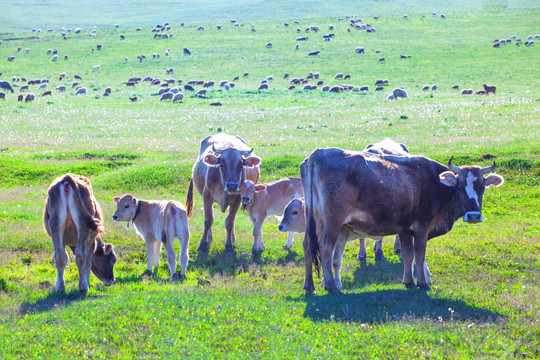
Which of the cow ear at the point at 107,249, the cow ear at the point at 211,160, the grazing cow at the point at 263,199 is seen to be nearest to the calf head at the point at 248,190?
the grazing cow at the point at 263,199

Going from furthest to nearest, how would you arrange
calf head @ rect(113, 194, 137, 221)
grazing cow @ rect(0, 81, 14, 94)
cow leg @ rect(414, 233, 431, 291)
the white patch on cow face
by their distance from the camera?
grazing cow @ rect(0, 81, 14, 94) → calf head @ rect(113, 194, 137, 221) → the white patch on cow face → cow leg @ rect(414, 233, 431, 291)

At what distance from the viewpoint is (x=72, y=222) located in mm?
12656

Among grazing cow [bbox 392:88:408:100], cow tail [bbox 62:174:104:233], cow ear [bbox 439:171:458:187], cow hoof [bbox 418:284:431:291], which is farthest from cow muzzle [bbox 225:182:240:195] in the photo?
grazing cow [bbox 392:88:408:100]

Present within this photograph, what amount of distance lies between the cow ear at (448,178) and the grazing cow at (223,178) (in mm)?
5702

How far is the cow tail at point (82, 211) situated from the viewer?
12414 millimetres

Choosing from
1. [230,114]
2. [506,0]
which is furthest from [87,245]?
[506,0]

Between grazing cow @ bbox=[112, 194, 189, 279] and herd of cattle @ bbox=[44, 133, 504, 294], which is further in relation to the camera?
grazing cow @ bbox=[112, 194, 189, 279]

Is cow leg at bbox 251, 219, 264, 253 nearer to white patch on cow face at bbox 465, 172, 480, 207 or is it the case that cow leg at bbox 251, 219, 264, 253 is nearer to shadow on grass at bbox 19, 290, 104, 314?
shadow on grass at bbox 19, 290, 104, 314

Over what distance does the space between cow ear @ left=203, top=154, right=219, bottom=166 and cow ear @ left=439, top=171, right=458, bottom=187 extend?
21.5ft

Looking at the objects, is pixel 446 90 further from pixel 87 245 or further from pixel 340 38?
pixel 87 245

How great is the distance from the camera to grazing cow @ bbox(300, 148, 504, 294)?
1259 centimetres

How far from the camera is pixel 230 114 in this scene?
45.5 m

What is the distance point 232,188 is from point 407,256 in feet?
17.4

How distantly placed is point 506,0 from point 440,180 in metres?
138
